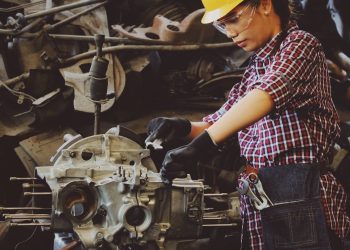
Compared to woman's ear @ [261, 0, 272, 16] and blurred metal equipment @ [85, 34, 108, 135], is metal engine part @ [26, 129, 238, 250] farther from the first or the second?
woman's ear @ [261, 0, 272, 16]

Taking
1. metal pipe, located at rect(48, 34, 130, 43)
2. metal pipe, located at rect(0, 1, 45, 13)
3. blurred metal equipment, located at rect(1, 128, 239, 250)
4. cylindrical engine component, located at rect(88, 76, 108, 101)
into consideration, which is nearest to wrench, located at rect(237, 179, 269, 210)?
blurred metal equipment, located at rect(1, 128, 239, 250)

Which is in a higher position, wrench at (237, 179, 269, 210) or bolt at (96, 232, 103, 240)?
wrench at (237, 179, 269, 210)

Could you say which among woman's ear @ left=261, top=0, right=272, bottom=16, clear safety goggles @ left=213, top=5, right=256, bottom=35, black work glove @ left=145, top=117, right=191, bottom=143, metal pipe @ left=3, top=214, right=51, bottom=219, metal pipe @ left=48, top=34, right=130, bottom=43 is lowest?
metal pipe @ left=3, top=214, right=51, bottom=219

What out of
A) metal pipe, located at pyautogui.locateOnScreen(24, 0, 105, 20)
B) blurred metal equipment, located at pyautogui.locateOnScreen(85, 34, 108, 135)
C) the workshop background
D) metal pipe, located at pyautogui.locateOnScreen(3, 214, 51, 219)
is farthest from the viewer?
metal pipe, located at pyautogui.locateOnScreen(24, 0, 105, 20)

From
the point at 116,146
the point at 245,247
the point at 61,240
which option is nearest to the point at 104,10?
the point at 116,146

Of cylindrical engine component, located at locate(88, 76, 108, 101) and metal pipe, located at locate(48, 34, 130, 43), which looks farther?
metal pipe, located at locate(48, 34, 130, 43)

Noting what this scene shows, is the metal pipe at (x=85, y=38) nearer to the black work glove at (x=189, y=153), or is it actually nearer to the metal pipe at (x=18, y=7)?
the metal pipe at (x=18, y=7)

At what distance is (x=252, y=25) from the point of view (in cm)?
186

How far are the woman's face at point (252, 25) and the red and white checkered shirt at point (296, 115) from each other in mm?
38

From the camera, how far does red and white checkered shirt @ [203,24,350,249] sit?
1.71 meters

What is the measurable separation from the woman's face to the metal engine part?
0.63m

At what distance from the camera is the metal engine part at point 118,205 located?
75.2 inches

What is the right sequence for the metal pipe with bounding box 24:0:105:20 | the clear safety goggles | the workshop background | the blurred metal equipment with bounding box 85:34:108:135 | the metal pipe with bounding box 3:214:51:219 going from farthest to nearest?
the metal pipe with bounding box 24:0:105:20, the workshop background, the blurred metal equipment with bounding box 85:34:108:135, the metal pipe with bounding box 3:214:51:219, the clear safety goggles

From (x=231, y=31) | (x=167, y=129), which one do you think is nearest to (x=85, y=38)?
(x=167, y=129)
